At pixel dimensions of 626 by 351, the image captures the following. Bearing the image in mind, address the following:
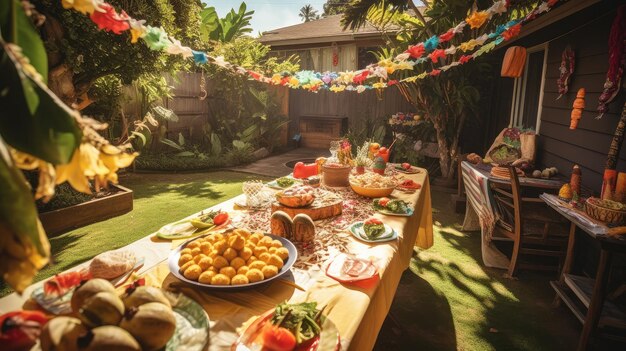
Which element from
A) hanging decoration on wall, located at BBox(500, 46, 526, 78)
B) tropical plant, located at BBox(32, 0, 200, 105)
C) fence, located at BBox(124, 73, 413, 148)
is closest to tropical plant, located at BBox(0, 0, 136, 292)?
tropical plant, located at BBox(32, 0, 200, 105)

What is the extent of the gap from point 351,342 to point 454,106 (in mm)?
7065

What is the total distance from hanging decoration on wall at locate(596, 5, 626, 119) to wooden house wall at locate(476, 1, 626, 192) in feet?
0.33

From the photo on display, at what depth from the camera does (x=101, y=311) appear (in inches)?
36.4

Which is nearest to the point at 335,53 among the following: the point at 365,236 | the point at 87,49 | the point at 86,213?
the point at 87,49

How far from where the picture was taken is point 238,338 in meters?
1.24

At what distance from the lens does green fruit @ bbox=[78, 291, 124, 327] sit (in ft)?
3.00

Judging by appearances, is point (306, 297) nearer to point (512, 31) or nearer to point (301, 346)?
point (301, 346)

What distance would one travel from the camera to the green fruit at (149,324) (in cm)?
95

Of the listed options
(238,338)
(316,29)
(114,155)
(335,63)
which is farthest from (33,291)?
(316,29)

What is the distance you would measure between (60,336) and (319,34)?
532 inches

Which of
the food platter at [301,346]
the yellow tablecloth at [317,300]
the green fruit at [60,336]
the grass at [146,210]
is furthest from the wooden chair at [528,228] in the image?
the grass at [146,210]

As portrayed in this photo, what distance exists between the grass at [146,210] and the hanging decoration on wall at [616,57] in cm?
567

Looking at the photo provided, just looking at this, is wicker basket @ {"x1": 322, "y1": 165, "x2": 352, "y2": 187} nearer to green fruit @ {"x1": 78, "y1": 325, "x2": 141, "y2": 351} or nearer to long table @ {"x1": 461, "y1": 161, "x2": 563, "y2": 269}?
long table @ {"x1": 461, "y1": 161, "x2": 563, "y2": 269}

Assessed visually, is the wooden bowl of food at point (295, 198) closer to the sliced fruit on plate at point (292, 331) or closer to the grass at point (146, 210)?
the sliced fruit on plate at point (292, 331)
